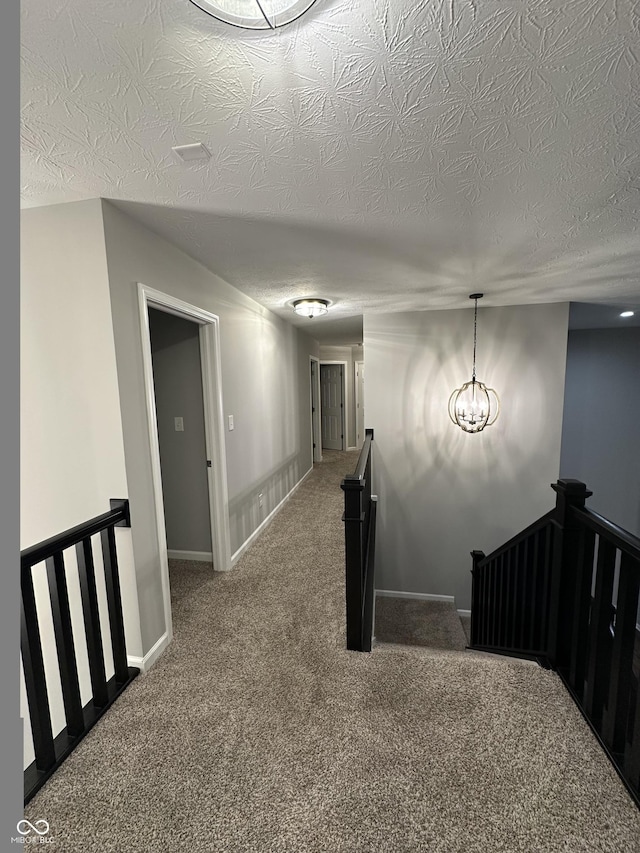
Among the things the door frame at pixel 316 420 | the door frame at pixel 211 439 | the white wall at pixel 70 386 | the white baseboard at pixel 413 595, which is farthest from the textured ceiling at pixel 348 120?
the door frame at pixel 316 420

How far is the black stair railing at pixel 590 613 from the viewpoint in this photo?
1.34 meters

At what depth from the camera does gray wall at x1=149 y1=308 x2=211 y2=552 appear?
2.94 metres

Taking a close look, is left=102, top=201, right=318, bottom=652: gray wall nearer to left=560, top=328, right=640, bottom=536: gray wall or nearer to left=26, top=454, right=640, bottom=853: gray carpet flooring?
left=26, top=454, right=640, bottom=853: gray carpet flooring

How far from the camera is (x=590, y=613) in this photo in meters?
1.74

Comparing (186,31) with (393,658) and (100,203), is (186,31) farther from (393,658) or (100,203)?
(393,658)

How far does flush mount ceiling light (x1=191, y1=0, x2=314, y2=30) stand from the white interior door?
709 cm

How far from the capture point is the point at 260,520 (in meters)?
3.78

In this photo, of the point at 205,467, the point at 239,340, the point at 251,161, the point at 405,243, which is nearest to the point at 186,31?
the point at 251,161

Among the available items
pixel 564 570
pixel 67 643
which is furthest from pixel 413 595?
pixel 67 643

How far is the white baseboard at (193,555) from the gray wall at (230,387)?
245 millimetres

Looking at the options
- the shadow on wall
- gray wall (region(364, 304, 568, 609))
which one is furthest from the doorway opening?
gray wall (region(364, 304, 568, 609))

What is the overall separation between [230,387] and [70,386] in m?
1.38

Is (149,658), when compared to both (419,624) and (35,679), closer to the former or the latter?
(35,679)

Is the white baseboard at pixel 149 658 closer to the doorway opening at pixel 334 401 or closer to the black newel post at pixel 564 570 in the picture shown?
the black newel post at pixel 564 570
